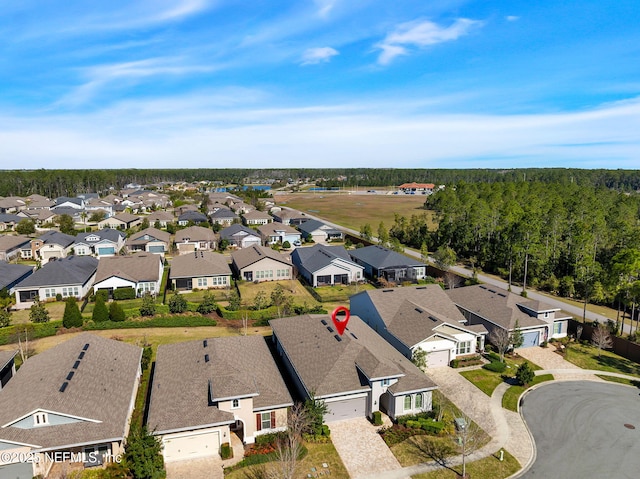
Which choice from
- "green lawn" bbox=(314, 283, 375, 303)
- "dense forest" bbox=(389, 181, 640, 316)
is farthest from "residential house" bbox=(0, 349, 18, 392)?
"dense forest" bbox=(389, 181, 640, 316)

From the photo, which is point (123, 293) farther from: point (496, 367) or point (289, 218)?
point (289, 218)

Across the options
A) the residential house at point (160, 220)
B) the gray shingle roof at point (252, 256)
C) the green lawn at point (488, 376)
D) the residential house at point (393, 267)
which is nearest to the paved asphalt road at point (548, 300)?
the residential house at point (393, 267)

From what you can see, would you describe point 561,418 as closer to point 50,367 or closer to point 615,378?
point 615,378

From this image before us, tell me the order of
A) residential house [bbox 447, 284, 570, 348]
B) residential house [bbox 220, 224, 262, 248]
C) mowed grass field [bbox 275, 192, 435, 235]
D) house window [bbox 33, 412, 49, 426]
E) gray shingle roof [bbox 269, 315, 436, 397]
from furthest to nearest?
mowed grass field [bbox 275, 192, 435, 235] → residential house [bbox 220, 224, 262, 248] → residential house [bbox 447, 284, 570, 348] → gray shingle roof [bbox 269, 315, 436, 397] → house window [bbox 33, 412, 49, 426]

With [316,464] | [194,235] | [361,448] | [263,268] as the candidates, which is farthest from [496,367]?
[194,235]

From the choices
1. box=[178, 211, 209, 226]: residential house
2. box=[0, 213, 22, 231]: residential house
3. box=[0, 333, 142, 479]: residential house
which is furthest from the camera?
box=[178, 211, 209, 226]: residential house

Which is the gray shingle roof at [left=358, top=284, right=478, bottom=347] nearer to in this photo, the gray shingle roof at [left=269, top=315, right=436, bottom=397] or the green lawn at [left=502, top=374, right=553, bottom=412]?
the gray shingle roof at [left=269, top=315, right=436, bottom=397]
